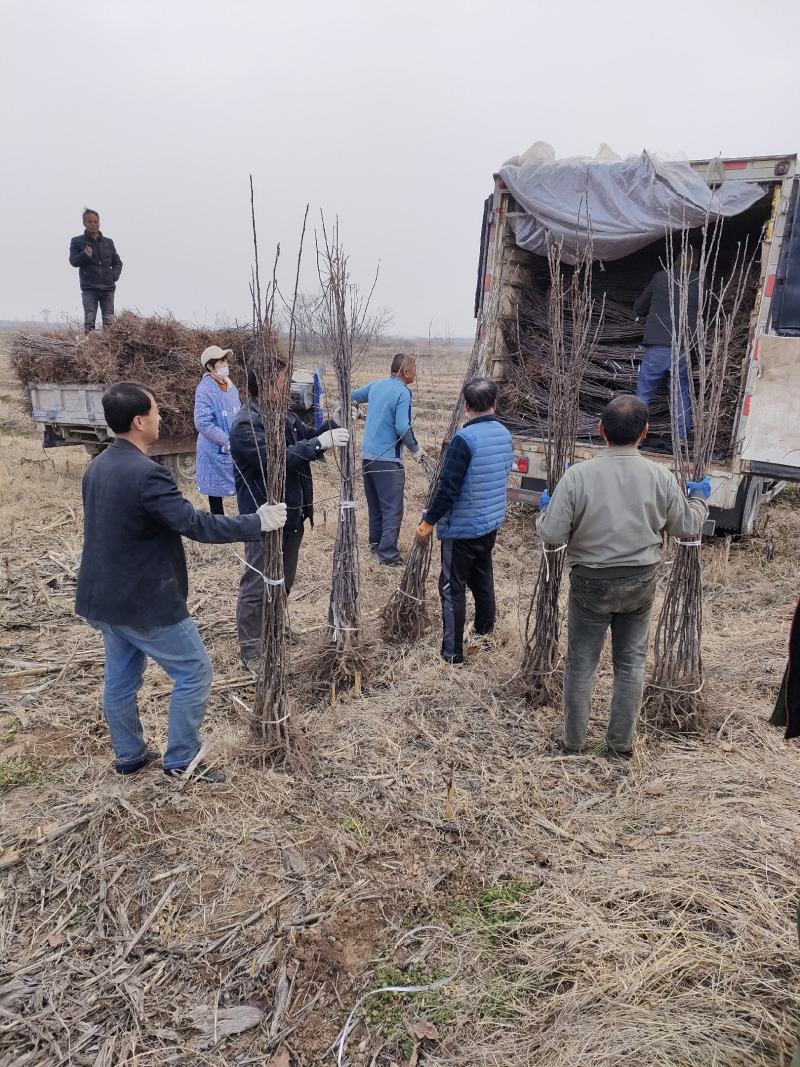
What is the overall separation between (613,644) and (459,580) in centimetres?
104

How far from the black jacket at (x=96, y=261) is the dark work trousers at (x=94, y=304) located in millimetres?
66

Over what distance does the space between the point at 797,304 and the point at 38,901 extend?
5173mm

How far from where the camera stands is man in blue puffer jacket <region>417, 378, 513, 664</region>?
3424mm

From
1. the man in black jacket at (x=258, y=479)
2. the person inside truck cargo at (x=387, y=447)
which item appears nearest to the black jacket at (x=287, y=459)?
the man in black jacket at (x=258, y=479)

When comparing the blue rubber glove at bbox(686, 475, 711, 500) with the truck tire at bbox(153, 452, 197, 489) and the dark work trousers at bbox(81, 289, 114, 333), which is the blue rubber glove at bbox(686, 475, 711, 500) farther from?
the dark work trousers at bbox(81, 289, 114, 333)

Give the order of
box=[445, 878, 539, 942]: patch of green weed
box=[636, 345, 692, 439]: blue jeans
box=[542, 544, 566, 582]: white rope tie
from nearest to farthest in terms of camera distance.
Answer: box=[445, 878, 539, 942]: patch of green weed, box=[542, 544, 566, 582]: white rope tie, box=[636, 345, 692, 439]: blue jeans

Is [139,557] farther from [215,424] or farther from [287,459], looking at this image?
[215,424]

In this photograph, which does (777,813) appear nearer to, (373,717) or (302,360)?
(373,717)

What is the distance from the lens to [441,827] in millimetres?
2529

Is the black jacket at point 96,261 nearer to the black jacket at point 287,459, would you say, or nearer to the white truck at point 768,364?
the white truck at point 768,364

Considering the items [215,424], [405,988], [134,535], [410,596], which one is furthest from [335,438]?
[405,988]

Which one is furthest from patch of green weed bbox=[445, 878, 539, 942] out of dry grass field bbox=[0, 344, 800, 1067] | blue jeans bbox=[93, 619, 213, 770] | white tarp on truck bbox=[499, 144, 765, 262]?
white tarp on truck bbox=[499, 144, 765, 262]

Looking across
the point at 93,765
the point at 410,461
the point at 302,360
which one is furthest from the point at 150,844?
the point at 410,461

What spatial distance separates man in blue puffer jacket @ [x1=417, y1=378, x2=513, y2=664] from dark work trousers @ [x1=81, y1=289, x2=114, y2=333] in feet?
19.0
